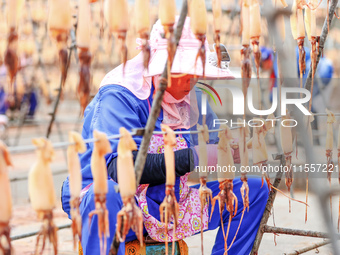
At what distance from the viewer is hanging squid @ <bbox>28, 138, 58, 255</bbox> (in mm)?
1071

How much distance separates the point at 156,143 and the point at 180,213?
11.6 inches

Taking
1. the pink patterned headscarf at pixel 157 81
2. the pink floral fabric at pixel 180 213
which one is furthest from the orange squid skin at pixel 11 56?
the pink floral fabric at pixel 180 213

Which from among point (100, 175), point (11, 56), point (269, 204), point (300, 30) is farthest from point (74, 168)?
point (269, 204)

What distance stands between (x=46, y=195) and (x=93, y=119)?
2.08 ft

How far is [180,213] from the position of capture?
1.87m

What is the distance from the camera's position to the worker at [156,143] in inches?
64.3

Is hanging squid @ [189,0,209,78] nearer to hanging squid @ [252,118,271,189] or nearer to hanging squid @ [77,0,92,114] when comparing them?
hanging squid @ [77,0,92,114]

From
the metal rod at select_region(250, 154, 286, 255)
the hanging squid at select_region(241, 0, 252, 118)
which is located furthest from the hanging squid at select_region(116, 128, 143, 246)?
the metal rod at select_region(250, 154, 286, 255)

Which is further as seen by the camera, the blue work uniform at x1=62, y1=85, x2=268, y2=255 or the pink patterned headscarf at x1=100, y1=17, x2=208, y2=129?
the pink patterned headscarf at x1=100, y1=17, x2=208, y2=129

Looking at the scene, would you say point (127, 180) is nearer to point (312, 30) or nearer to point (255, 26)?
point (255, 26)

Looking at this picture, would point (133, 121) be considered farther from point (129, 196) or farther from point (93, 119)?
point (129, 196)

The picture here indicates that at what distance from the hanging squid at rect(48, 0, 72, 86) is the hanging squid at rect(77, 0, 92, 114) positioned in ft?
0.14

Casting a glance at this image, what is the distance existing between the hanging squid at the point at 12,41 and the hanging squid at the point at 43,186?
150 mm

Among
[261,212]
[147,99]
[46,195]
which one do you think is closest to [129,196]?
[46,195]
